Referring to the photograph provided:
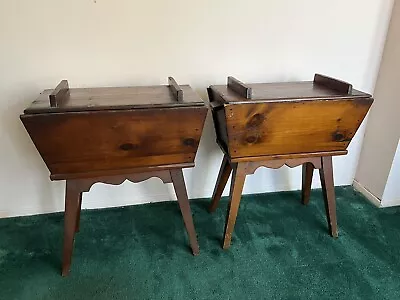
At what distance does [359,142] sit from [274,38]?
2.94 ft

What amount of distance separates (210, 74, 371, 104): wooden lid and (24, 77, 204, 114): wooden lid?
18cm

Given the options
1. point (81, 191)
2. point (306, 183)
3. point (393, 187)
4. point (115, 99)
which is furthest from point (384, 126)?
point (81, 191)

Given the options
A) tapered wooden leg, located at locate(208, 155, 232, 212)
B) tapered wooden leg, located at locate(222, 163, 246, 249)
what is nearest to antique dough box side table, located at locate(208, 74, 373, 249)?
tapered wooden leg, located at locate(222, 163, 246, 249)

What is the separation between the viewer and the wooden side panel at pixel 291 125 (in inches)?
59.8

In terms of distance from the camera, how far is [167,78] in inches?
73.4

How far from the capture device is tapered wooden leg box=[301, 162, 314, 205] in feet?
6.74

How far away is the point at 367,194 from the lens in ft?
7.35

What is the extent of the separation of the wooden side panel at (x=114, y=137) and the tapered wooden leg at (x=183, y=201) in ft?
0.27

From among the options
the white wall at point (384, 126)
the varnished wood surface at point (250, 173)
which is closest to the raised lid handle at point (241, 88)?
the varnished wood surface at point (250, 173)

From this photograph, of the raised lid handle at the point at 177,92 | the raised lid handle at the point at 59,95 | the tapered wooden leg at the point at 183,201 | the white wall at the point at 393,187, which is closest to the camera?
the raised lid handle at the point at 59,95

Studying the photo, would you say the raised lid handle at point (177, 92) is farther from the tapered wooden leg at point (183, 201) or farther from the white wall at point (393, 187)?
the white wall at point (393, 187)

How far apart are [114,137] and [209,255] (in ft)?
2.40

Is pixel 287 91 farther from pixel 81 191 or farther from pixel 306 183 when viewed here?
pixel 81 191

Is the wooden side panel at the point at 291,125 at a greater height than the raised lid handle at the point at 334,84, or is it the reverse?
the raised lid handle at the point at 334,84
